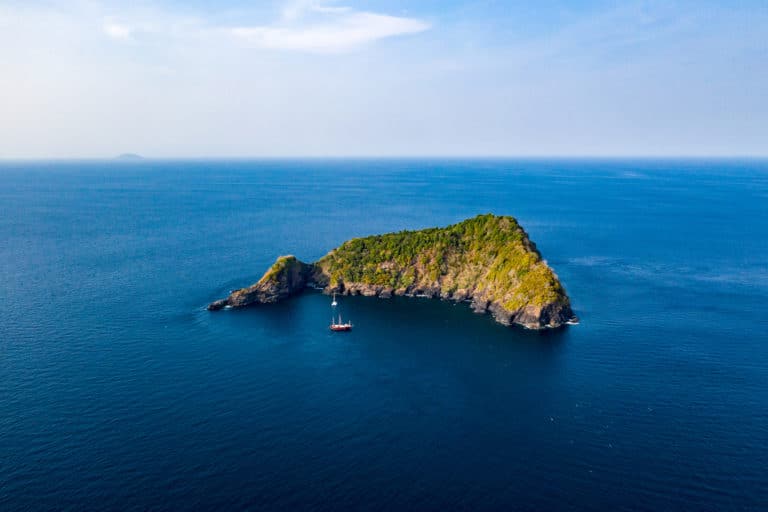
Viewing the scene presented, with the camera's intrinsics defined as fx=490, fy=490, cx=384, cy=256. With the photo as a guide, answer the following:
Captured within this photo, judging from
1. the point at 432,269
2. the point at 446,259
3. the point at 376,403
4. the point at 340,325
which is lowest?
the point at 376,403

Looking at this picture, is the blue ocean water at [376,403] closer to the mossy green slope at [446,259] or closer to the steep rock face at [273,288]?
the steep rock face at [273,288]

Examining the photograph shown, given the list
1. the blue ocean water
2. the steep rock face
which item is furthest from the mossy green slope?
the steep rock face

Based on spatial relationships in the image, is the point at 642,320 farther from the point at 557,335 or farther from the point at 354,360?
the point at 354,360

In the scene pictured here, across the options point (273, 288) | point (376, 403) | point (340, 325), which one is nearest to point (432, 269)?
point (340, 325)

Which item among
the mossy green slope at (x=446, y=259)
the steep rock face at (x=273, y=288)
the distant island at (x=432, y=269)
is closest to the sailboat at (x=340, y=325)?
the distant island at (x=432, y=269)

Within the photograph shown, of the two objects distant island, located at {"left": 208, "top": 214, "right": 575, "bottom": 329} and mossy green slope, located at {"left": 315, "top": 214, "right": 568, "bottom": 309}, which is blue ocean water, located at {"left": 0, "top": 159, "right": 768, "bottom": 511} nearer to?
distant island, located at {"left": 208, "top": 214, "right": 575, "bottom": 329}

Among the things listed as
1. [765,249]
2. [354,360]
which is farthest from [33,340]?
[765,249]

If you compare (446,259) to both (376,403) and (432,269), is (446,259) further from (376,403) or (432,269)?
(376,403)
